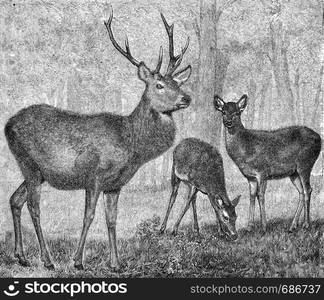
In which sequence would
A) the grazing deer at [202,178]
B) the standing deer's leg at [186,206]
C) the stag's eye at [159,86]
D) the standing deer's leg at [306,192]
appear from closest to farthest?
the stag's eye at [159,86]
the grazing deer at [202,178]
the standing deer's leg at [186,206]
the standing deer's leg at [306,192]

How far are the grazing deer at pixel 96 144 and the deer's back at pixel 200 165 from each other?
980mm

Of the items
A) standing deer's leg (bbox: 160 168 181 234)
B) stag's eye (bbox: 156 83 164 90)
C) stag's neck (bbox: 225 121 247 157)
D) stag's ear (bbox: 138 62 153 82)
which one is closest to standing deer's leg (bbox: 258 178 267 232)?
stag's neck (bbox: 225 121 247 157)

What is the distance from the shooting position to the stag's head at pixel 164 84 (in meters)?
8.88

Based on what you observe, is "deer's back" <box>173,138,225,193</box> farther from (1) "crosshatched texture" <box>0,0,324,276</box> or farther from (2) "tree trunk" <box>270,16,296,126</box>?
(2) "tree trunk" <box>270,16,296,126</box>

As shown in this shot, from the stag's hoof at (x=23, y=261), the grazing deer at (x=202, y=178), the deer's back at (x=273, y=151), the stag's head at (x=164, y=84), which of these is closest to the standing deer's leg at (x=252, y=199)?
the deer's back at (x=273, y=151)

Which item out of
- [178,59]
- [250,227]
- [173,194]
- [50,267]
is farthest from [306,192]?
[50,267]

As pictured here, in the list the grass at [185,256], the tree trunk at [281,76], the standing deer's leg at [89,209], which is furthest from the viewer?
the tree trunk at [281,76]

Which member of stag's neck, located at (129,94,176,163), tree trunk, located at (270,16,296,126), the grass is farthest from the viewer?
tree trunk, located at (270,16,296,126)

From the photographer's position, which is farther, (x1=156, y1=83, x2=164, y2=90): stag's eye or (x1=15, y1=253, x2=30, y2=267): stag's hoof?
(x1=15, y1=253, x2=30, y2=267): stag's hoof

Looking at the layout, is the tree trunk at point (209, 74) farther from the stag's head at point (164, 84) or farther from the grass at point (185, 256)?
the grass at point (185, 256)

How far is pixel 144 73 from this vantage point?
9156 mm

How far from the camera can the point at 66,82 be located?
33.0 feet

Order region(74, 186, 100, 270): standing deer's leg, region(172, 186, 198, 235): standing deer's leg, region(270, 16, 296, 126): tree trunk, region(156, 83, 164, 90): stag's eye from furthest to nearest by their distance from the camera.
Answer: region(270, 16, 296, 126): tree trunk < region(172, 186, 198, 235): standing deer's leg < region(156, 83, 164, 90): stag's eye < region(74, 186, 100, 270): standing deer's leg

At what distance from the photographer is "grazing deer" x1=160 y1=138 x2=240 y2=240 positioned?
945 centimetres
